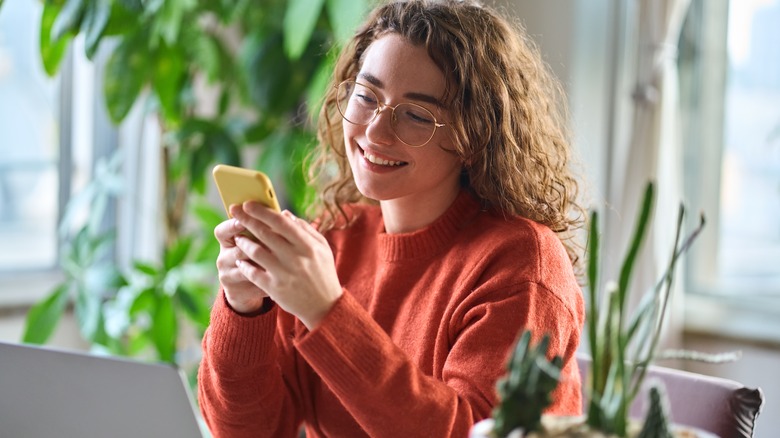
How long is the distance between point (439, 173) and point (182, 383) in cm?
45

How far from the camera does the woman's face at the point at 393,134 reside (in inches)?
48.5

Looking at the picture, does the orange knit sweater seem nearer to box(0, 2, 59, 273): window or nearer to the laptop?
the laptop

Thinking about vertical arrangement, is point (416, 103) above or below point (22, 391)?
above

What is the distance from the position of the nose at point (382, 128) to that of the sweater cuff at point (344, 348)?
0.27 metres

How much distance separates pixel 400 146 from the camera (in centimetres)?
124

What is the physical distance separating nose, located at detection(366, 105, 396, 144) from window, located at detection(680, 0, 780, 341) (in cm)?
192

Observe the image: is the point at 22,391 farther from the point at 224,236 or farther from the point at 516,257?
the point at 516,257

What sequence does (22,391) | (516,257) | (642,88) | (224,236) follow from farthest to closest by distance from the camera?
(642,88) < (516,257) < (224,236) < (22,391)

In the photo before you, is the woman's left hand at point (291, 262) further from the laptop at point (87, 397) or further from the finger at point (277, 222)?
the laptop at point (87, 397)

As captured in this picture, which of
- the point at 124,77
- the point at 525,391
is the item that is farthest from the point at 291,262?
the point at 124,77

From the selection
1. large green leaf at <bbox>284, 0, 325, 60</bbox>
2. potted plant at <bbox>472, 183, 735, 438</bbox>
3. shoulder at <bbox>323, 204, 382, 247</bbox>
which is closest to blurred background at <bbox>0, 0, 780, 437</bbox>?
large green leaf at <bbox>284, 0, 325, 60</bbox>

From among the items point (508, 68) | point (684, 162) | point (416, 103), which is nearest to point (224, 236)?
point (416, 103)

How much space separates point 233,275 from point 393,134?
0.90 feet

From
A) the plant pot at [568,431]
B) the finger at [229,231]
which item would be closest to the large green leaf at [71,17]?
the finger at [229,231]
